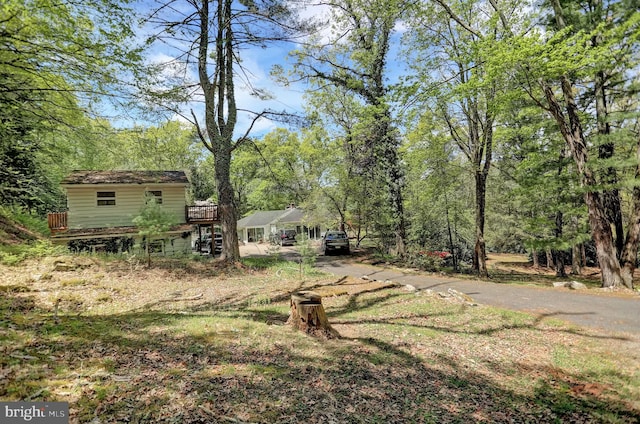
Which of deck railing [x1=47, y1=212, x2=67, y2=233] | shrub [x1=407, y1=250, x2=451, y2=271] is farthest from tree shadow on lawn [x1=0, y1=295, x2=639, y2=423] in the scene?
deck railing [x1=47, y1=212, x2=67, y2=233]

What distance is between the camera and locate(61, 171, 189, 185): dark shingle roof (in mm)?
15750

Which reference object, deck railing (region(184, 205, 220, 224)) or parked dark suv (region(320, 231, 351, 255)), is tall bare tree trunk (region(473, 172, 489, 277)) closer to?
parked dark suv (region(320, 231, 351, 255))

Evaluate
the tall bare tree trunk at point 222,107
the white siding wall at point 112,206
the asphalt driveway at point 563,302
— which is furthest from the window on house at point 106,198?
the asphalt driveway at point 563,302

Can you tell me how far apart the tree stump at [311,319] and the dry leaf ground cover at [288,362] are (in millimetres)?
207

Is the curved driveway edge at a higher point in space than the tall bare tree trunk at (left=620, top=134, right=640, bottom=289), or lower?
lower

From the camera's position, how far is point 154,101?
332 inches

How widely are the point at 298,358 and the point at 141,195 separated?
1655 cm

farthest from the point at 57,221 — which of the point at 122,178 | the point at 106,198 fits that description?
the point at 122,178

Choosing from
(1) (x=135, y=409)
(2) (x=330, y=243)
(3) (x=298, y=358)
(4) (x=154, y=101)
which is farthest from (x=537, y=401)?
(2) (x=330, y=243)

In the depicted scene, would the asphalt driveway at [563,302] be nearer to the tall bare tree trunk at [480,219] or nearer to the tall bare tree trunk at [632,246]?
the tall bare tree trunk at [632,246]

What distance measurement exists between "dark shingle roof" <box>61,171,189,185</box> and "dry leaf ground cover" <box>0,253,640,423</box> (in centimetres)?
1019

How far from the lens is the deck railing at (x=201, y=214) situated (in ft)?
59.6

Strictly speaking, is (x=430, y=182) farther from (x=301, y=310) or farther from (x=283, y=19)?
(x=301, y=310)

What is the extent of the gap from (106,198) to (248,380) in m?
17.2
